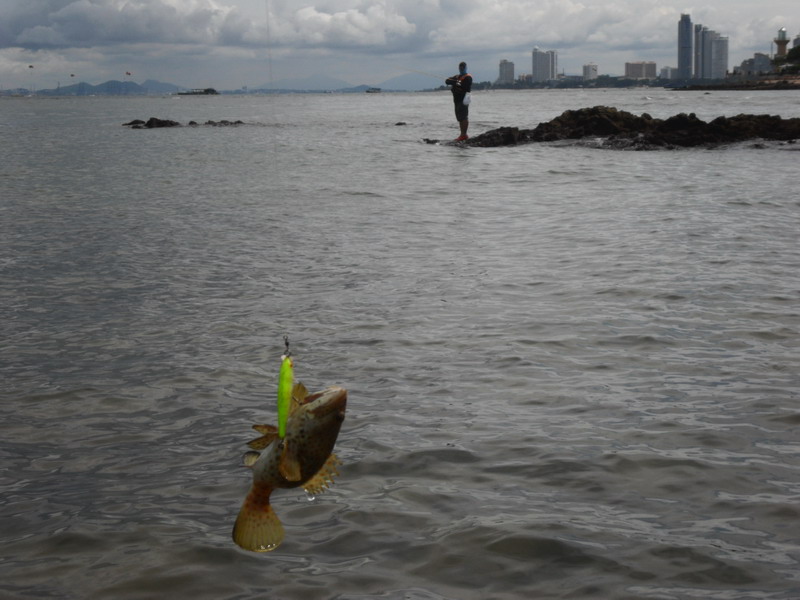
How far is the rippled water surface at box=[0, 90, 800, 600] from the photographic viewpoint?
13.5 ft

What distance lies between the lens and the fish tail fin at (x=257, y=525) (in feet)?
6.93

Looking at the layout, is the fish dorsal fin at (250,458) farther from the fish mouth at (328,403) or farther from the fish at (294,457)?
the fish mouth at (328,403)

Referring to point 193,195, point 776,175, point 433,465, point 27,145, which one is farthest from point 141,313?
point 27,145

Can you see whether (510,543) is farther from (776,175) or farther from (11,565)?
(776,175)

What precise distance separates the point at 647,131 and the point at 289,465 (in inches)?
1339

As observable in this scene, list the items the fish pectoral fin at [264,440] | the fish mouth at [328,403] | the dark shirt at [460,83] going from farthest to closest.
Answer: the dark shirt at [460,83] → the fish pectoral fin at [264,440] → the fish mouth at [328,403]

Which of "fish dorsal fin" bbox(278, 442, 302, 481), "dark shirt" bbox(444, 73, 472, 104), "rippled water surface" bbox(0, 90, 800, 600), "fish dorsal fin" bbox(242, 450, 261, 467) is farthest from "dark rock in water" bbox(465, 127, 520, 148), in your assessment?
"fish dorsal fin" bbox(278, 442, 302, 481)

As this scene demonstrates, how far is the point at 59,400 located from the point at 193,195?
14641 millimetres

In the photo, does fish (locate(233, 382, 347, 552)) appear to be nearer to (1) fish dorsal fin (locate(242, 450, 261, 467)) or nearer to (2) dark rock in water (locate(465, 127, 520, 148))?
(1) fish dorsal fin (locate(242, 450, 261, 467))

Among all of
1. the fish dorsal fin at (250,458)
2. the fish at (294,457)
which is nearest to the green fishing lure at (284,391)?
the fish at (294,457)

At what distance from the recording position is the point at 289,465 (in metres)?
1.98

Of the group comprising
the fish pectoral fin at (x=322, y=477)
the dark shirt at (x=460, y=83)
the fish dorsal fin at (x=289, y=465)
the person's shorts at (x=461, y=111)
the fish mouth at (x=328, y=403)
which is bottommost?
the fish pectoral fin at (x=322, y=477)

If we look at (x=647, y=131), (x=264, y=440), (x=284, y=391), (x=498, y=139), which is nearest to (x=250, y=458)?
(x=264, y=440)

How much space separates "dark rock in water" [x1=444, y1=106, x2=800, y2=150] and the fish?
103 ft
